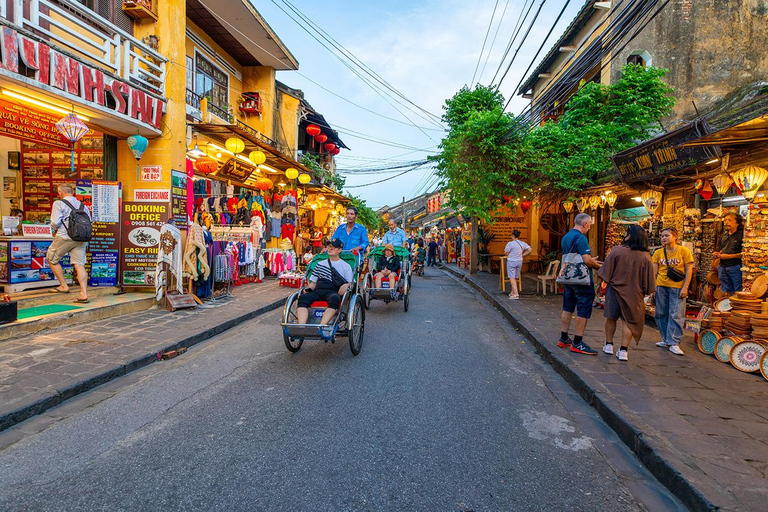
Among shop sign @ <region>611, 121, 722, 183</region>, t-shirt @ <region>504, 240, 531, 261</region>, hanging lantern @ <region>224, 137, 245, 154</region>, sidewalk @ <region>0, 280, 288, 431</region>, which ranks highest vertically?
hanging lantern @ <region>224, 137, 245, 154</region>

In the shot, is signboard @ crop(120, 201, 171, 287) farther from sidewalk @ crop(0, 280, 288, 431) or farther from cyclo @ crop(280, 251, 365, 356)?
cyclo @ crop(280, 251, 365, 356)

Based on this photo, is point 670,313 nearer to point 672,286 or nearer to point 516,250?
point 672,286

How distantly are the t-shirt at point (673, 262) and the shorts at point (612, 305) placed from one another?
110 centimetres

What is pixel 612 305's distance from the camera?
5.45m

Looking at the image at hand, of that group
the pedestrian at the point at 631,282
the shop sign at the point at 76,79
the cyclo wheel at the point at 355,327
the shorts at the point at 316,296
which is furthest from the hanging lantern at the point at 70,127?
the pedestrian at the point at 631,282

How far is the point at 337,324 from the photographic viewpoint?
5.30 metres

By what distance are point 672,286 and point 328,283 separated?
4.73m

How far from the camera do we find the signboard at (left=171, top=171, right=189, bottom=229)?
8367mm

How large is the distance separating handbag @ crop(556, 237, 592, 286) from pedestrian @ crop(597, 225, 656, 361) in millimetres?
247

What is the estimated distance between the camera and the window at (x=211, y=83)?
13110mm

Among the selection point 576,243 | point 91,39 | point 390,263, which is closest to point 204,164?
point 91,39

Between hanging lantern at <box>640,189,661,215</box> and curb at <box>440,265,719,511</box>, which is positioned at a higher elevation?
hanging lantern at <box>640,189,661,215</box>

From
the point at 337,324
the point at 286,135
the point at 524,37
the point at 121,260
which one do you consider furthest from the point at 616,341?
the point at 286,135

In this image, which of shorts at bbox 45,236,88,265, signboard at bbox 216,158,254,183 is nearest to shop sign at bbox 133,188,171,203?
shorts at bbox 45,236,88,265
